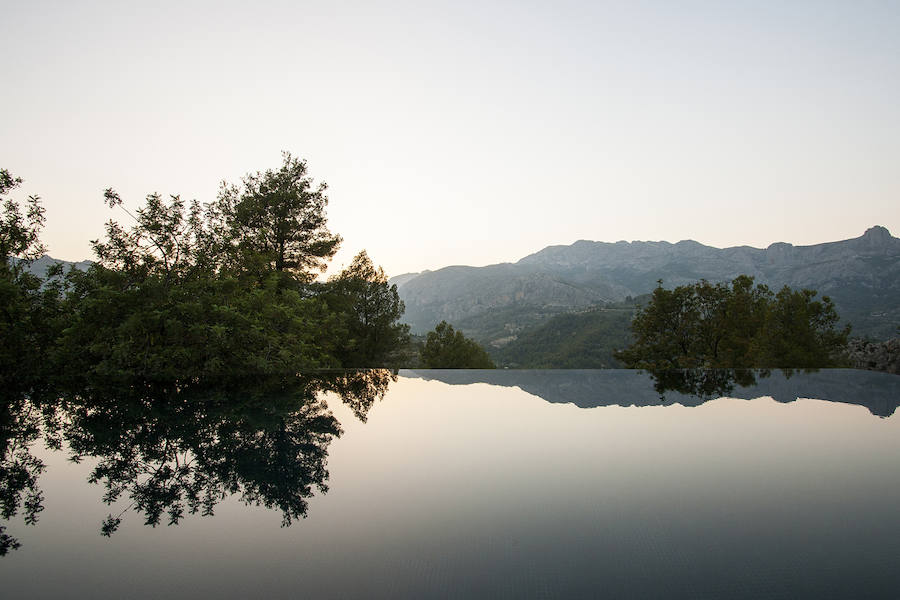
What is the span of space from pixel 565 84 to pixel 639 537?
103 ft

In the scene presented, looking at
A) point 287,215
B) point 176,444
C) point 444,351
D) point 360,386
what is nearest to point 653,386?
point 360,386

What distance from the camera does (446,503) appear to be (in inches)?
89.7

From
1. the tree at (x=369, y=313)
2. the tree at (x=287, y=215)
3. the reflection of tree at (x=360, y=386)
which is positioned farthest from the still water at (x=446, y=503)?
the tree at (x=369, y=313)

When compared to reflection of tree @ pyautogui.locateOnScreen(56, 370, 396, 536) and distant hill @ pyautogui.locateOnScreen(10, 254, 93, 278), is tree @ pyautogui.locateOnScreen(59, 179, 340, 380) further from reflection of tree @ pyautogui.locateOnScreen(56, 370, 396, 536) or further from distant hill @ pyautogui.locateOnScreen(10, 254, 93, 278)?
reflection of tree @ pyautogui.locateOnScreen(56, 370, 396, 536)

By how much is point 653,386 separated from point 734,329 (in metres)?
17.4

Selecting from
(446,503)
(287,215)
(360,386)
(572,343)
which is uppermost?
(287,215)

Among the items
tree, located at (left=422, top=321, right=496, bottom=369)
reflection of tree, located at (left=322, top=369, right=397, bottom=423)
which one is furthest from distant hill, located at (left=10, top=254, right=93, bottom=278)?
tree, located at (left=422, top=321, right=496, bottom=369)

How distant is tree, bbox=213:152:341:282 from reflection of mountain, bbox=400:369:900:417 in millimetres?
10093

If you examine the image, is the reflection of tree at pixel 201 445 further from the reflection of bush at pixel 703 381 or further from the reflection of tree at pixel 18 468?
the reflection of bush at pixel 703 381

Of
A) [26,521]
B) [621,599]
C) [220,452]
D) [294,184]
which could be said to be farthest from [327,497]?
[294,184]

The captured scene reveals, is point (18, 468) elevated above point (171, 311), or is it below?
below

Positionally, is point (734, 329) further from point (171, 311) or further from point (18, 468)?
point (18, 468)

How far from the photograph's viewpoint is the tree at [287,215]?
52.7ft

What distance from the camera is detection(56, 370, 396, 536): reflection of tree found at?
7.62 feet
